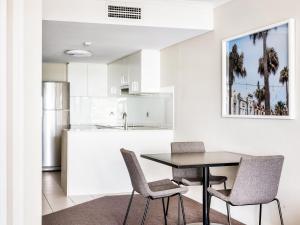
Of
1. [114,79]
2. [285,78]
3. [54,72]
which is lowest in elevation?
[285,78]

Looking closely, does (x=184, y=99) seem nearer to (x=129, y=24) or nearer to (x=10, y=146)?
(x=129, y=24)

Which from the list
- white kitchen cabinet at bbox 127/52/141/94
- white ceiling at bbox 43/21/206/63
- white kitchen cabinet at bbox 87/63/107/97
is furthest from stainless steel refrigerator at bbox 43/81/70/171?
white kitchen cabinet at bbox 127/52/141/94

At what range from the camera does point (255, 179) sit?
291 centimetres

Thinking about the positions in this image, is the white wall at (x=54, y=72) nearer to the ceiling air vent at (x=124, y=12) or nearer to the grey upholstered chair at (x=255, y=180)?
the ceiling air vent at (x=124, y=12)

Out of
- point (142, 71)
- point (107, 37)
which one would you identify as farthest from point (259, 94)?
point (142, 71)

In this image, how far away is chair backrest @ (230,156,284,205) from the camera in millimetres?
2881

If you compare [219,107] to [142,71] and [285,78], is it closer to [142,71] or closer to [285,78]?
[285,78]

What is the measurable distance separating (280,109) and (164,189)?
126 centimetres

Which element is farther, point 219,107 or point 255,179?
point 219,107

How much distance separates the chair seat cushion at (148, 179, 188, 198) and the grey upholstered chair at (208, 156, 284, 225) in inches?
19.3

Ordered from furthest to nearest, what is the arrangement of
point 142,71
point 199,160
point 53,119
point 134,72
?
point 53,119, point 134,72, point 142,71, point 199,160

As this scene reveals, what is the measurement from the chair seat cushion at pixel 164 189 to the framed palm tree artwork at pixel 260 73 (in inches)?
42.1

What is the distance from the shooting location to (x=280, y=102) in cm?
346

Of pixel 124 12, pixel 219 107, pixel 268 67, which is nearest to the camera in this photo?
pixel 268 67
